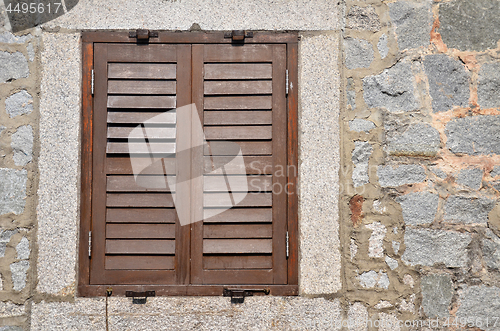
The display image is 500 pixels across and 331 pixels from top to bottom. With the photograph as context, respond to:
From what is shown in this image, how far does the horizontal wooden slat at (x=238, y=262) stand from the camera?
2215 millimetres

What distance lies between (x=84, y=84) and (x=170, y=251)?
1129 mm

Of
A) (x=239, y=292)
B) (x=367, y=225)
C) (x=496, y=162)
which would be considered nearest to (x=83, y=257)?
(x=239, y=292)

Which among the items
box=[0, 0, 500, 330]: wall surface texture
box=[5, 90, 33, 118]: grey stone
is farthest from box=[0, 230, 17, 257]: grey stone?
box=[5, 90, 33, 118]: grey stone

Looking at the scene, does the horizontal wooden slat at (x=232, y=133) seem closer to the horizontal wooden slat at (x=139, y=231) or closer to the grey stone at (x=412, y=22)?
the horizontal wooden slat at (x=139, y=231)

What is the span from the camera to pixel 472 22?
2.29 meters

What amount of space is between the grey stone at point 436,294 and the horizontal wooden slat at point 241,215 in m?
1.00

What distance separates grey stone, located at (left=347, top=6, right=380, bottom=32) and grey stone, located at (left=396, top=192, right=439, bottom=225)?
3.45ft

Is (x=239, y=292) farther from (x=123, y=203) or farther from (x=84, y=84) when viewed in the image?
(x=84, y=84)

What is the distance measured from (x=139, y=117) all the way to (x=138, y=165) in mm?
290

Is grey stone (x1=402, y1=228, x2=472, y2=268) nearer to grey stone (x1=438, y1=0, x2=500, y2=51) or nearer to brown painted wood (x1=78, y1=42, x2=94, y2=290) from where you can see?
grey stone (x1=438, y1=0, x2=500, y2=51)

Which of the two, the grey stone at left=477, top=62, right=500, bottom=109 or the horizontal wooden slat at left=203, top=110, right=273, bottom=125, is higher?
the grey stone at left=477, top=62, right=500, bottom=109

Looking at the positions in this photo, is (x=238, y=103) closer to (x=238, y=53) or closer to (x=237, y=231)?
(x=238, y=53)

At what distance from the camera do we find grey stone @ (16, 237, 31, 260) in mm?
2172

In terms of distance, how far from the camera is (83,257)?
2189 mm
